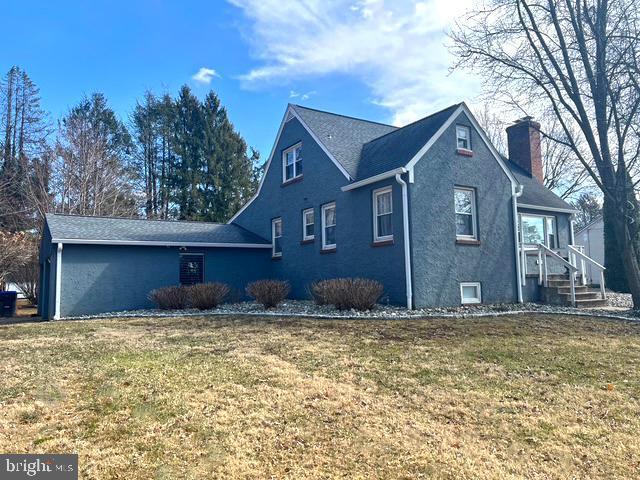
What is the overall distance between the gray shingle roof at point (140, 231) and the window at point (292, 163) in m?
2.86

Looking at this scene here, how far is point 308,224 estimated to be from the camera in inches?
632

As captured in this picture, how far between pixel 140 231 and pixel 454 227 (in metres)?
10.9

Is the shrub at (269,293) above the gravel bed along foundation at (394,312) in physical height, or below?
above

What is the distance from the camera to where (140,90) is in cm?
3431

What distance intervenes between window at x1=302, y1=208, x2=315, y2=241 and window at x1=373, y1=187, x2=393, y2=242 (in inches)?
131

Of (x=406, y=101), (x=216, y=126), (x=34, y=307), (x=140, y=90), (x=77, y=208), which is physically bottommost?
(x=34, y=307)

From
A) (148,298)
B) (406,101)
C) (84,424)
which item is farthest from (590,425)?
(406,101)

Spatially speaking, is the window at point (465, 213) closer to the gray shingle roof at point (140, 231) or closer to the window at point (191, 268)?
the gray shingle roof at point (140, 231)

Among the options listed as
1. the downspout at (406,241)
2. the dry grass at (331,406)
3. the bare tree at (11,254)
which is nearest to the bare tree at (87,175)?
the bare tree at (11,254)

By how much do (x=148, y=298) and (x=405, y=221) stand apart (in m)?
9.06

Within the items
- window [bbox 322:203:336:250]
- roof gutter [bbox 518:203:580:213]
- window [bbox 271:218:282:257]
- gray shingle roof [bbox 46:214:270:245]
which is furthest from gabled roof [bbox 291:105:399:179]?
roof gutter [bbox 518:203:580:213]

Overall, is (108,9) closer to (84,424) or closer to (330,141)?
(330,141)

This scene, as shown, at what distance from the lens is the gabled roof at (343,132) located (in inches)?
576

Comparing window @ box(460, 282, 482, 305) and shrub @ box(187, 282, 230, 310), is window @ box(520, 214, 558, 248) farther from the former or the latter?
shrub @ box(187, 282, 230, 310)
